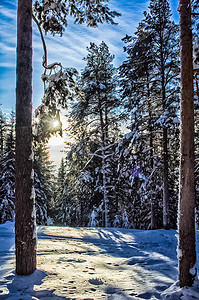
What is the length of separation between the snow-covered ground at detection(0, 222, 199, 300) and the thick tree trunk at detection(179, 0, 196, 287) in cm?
42

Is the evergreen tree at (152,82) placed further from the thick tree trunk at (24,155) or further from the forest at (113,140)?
the thick tree trunk at (24,155)

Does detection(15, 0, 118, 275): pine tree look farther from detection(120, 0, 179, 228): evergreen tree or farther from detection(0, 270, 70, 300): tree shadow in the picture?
detection(120, 0, 179, 228): evergreen tree

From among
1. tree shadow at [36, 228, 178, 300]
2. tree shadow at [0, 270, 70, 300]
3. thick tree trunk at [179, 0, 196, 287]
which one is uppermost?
thick tree trunk at [179, 0, 196, 287]

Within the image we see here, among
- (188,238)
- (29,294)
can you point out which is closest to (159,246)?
(188,238)

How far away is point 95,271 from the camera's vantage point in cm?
539

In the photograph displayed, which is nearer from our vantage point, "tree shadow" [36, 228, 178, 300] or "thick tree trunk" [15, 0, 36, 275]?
"tree shadow" [36, 228, 178, 300]

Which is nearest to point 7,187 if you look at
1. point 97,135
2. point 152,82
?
point 97,135

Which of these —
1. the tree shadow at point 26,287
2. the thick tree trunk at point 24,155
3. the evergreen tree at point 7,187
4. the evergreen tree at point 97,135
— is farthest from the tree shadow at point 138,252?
the evergreen tree at point 7,187

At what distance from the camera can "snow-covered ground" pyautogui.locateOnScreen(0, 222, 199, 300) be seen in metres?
4.00

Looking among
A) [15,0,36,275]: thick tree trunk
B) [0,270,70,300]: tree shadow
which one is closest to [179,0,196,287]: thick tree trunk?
Result: [0,270,70,300]: tree shadow

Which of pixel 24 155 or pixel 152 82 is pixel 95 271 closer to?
pixel 24 155

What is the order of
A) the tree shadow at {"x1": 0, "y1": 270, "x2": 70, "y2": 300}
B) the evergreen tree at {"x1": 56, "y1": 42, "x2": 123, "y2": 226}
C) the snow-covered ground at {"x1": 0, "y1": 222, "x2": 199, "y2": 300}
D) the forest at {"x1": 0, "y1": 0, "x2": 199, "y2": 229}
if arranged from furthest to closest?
the evergreen tree at {"x1": 56, "y1": 42, "x2": 123, "y2": 226} < the forest at {"x1": 0, "y1": 0, "x2": 199, "y2": 229} < the snow-covered ground at {"x1": 0, "y1": 222, "x2": 199, "y2": 300} < the tree shadow at {"x1": 0, "y1": 270, "x2": 70, "y2": 300}

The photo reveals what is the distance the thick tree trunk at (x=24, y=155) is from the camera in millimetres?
4750

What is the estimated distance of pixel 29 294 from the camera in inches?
151
